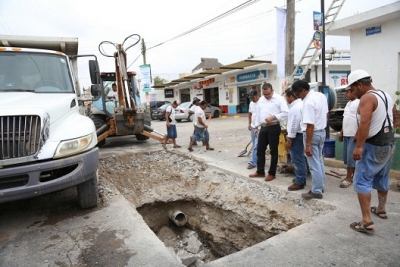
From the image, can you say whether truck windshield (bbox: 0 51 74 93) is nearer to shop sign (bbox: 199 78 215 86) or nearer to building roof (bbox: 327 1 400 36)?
building roof (bbox: 327 1 400 36)

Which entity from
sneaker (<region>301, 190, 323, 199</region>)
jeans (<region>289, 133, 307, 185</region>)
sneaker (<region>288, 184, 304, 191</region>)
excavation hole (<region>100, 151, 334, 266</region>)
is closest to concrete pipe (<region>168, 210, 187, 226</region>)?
excavation hole (<region>100, 151, 334, 266</region>)

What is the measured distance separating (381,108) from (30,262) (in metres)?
4.04

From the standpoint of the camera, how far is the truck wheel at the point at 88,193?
391cm

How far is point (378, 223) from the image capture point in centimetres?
330

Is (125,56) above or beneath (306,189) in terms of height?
above

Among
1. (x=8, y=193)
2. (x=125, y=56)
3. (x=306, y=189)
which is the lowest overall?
(x=306, y=189)

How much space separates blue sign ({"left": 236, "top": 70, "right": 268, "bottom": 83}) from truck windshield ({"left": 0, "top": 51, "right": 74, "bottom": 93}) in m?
17.0

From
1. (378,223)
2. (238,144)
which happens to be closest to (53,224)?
(378,223)

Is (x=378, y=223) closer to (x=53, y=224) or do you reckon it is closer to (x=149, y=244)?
(x=149, y=244)

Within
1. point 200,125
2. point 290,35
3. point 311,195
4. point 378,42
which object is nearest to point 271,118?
point 311,195

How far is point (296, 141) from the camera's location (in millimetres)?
4578

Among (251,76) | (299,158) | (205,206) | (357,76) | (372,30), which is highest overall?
(372,30)

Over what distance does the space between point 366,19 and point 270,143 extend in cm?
722

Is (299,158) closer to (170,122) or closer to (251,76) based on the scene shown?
(170,122)
